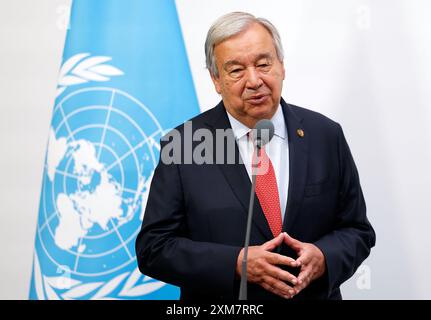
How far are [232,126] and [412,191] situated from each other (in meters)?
1.12

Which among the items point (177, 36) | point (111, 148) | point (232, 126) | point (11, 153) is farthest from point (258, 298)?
point (11, 153)

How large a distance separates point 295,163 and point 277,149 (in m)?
0.10

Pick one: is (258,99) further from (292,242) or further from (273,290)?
(273,290)

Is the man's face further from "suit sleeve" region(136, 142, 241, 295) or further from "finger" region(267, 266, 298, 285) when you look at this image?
"finger" region(267, 266, 298, 285)

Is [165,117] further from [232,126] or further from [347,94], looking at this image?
[347,94]

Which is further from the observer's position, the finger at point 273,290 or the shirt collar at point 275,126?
the shirt collar at point 275,126

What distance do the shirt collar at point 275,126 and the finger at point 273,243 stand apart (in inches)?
16.5

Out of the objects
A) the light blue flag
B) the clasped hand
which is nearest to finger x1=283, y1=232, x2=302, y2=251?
the clasped hand

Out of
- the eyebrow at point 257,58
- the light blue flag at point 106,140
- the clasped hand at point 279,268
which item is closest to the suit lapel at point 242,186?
the clasped hand at point 279,268

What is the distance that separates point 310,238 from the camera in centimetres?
197

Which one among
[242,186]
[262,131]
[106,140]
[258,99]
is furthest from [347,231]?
[106,140]

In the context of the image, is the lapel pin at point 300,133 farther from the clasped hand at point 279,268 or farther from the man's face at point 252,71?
the clasped hand at point 279,268

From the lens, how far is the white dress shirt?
2014 mm

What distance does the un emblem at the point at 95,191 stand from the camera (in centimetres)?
251
